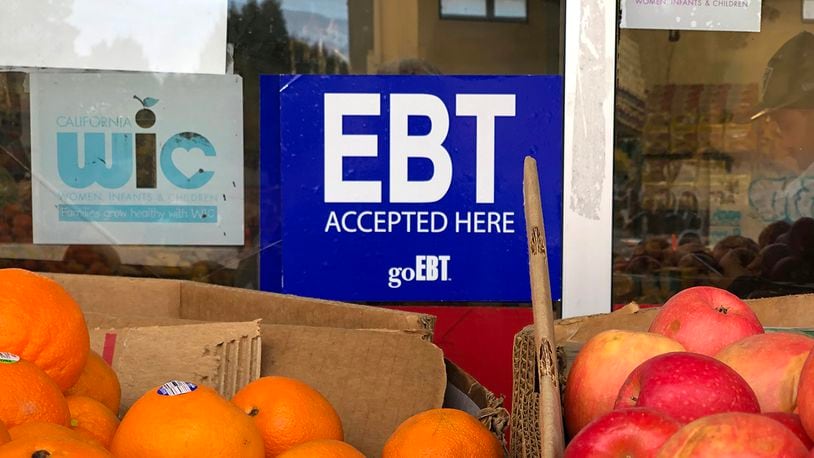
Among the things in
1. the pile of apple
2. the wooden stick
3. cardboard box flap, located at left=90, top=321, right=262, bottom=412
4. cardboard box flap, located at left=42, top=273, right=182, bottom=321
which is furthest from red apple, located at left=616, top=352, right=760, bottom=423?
cardboard box flap, located at left=42, top=273, right=182, bottom=321

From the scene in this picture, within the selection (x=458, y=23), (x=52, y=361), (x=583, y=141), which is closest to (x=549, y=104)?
(x=583, y=141)

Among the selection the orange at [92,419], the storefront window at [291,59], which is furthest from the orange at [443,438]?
the storefront window at [291,59]

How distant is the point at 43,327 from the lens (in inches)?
49.1

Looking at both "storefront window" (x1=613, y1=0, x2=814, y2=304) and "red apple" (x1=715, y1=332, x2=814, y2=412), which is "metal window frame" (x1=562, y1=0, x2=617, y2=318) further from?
"red apple" (x1=715, y1=332, x2=814, y2=412)

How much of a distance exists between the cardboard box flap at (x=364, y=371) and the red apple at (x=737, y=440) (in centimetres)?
70

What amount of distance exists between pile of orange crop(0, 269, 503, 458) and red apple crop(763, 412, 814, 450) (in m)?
0.38

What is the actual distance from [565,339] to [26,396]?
853 mm

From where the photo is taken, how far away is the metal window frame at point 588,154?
2.75 meters

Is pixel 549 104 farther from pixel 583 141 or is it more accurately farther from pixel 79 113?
pixel 79 113

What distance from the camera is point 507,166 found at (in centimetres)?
277

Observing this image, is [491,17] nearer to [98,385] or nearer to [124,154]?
[124,154]

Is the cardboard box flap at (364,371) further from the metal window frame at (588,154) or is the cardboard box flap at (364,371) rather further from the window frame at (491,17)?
the window frame at (491,17)

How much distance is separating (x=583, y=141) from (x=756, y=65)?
24.9 inches

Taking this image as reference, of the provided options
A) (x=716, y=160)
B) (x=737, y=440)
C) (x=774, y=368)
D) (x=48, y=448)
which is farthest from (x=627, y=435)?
(x=716, y=160)
